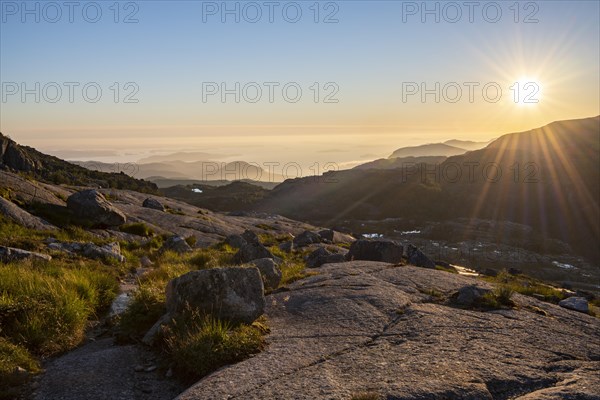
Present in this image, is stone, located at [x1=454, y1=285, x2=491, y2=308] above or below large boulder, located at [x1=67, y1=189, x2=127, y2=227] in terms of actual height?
below

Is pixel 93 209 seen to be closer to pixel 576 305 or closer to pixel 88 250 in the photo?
pixel 88 250

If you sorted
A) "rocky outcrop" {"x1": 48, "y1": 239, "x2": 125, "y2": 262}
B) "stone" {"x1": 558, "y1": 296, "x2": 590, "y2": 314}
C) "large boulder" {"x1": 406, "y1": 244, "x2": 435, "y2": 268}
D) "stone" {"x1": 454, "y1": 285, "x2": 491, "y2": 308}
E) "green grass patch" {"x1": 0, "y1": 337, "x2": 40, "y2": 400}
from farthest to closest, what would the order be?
1. "large boulder" {"x1": 406, "y1": 244, "x2": 435, "y2": 268}
2. "rocky outcrop" {"x1": 48, "y1": 239, "x2": 125, "y2": 262}
3. "stone" {"x1": 558, "y1": 296, "x2": 590, "y2": 314}
4. "stone" {"x1": 454, "y1": 285, "x2": 491, "y2": 308}
5. "green grass patch" {"x1": 0, "y1": 337, "x2": 40, "y2": 400}

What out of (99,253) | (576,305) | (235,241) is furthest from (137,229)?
(576,305)

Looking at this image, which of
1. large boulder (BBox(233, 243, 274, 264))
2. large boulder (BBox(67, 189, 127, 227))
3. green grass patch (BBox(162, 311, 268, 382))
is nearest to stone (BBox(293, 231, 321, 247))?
large boulder (BBox(67, 189, 127, 227))

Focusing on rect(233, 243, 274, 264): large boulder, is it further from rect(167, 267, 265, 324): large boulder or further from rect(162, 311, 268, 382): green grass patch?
rect(162, 311, 268, 382): green grass patch

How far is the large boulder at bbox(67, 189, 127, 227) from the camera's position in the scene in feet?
91.8

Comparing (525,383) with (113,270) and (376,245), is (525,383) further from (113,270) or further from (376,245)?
(376,245)

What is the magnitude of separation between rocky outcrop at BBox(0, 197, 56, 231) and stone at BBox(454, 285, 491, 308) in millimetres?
21572

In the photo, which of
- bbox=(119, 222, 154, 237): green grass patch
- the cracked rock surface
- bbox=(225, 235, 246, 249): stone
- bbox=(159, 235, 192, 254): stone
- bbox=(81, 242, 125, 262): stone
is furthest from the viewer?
bbox=(225, 235, 246, 249): stone

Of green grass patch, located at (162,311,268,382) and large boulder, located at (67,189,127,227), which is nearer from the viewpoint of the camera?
green grass patch, located at (162,311,268,382)

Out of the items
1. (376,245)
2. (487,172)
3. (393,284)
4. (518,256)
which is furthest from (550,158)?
(393,284)

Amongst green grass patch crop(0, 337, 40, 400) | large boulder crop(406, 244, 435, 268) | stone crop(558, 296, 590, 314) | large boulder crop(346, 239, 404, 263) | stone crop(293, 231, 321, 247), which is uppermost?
green grass patch crop(0, 337, 40, 400)

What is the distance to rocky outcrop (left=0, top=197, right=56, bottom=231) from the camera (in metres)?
23.0

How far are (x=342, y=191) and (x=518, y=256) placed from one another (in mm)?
97200
